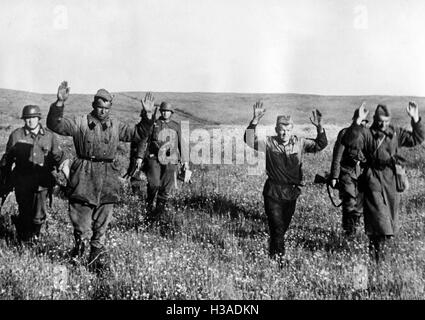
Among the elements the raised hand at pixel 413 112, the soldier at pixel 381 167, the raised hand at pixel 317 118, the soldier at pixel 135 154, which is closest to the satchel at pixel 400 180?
the soldier at pixel 381 167

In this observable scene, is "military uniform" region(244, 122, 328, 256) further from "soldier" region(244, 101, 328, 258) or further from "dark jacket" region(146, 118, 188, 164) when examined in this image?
"dark jacket" region(146, 118, 188, 164)

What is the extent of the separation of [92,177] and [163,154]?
2753mm

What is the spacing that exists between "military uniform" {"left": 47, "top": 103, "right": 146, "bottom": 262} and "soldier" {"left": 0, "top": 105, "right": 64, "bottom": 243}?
1174mm

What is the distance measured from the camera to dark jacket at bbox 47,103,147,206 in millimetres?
7422

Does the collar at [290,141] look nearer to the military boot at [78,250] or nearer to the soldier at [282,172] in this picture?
the soldier at [282,172]

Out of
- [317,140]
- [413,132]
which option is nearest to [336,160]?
[317,140]

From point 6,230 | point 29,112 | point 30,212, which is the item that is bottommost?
point 6,230

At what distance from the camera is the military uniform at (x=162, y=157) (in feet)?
32.8

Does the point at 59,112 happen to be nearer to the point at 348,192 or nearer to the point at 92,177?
the point at 92,177

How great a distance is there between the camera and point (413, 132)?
7.51 metres

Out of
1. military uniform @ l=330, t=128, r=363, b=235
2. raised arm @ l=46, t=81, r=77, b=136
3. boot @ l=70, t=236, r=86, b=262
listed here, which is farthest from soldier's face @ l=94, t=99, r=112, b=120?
military uniform @ l=330, t=128, r=363, b=235

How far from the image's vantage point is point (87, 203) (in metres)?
7.43

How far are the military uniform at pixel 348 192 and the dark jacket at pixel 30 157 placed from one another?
14.9ft
